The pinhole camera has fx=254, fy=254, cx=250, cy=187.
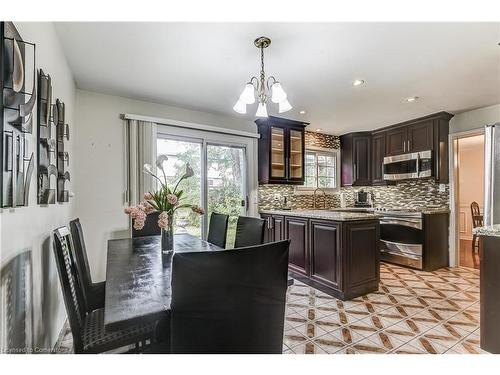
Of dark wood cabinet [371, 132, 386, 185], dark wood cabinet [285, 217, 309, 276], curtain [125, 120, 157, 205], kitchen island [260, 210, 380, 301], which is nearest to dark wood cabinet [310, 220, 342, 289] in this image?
kitchen island [260, 210, 380, 301]

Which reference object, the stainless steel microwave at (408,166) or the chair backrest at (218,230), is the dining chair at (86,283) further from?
the stainless steel microwave at (408,166)

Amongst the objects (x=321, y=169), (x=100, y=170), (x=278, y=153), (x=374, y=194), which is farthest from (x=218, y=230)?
(x=374, y=194)

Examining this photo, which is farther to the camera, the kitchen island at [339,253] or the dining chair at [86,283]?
the kitchen island at [339,253]

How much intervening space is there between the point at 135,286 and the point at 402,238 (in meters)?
4.03

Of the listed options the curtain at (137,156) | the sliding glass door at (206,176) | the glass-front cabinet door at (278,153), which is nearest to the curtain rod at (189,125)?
the curtain at (137,156)

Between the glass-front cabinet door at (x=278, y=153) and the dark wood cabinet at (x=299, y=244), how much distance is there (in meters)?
1.01

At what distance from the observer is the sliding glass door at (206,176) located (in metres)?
3.61

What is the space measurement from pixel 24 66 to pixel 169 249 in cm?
134

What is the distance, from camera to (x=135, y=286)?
4.09ft

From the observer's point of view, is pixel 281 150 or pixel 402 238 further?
pixel 281 150

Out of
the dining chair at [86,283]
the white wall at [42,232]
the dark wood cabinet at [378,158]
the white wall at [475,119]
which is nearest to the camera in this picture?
the white wall at [42,232]

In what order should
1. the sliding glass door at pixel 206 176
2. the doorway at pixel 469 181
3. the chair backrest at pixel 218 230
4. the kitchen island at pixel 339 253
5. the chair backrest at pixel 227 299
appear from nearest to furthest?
1. the chair backrest at pixel 227 299
2. the chair backrest at pixel 218 230
3. the kitchen island at pixel 339 253
4. the sliding glass door at pixel 206 176
5. the doorway at pixel 469 181

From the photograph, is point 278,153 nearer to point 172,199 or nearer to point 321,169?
point 321,169

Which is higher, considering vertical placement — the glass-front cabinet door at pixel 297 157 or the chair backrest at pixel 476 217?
the glass-front cabinet door at pixel 297 157
